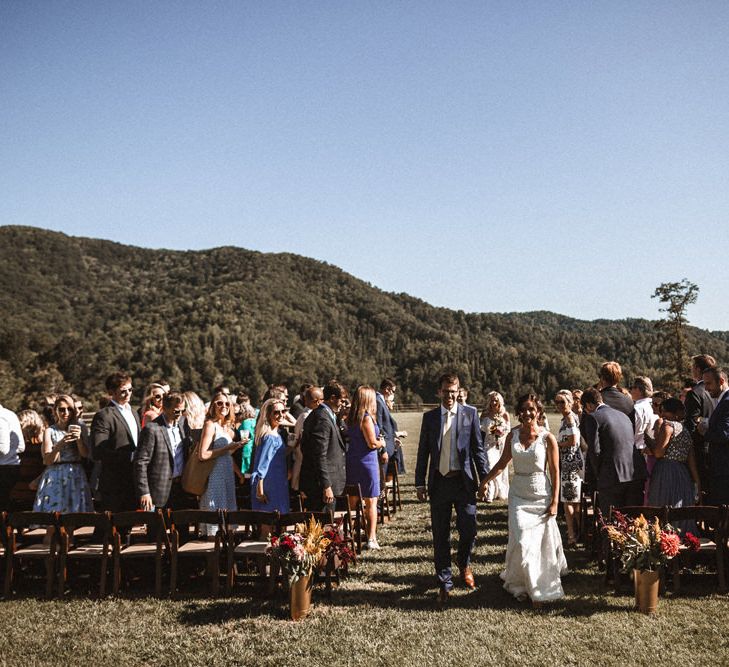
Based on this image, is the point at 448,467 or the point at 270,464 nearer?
the point at 448,467

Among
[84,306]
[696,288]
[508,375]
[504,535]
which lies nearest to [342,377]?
[508,375]

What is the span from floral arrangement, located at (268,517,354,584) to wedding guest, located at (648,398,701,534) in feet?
13.3

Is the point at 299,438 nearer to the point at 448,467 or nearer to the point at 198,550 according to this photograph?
the point at 198,550

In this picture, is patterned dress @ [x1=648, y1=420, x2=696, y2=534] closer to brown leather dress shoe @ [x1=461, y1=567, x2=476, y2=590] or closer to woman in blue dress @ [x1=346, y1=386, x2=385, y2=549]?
brown leather dress shoe @ [x1=461, y1=567, x2=476, y2=590]

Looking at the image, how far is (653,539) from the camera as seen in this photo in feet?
21.0

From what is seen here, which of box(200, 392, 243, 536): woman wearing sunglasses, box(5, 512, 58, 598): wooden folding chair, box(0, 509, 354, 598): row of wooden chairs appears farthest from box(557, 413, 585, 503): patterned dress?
box(5, 512, 58, 598): wooden folding chair

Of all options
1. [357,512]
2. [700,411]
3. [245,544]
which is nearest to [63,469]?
[245,544]

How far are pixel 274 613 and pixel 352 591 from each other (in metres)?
1.09

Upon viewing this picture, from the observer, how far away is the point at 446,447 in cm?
705

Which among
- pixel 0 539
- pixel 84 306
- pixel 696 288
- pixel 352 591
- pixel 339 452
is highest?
pixel 84 306

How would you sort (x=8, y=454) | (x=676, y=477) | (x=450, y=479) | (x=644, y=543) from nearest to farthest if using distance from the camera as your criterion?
(x=644, y=543) < (x=450, y=479) < (x=676, y=477) < (x=8, y=454)

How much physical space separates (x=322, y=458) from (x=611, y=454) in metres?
3.57

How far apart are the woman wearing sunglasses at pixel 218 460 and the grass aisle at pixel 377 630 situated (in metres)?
1.27

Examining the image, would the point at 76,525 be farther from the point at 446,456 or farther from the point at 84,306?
the point at 84,306
